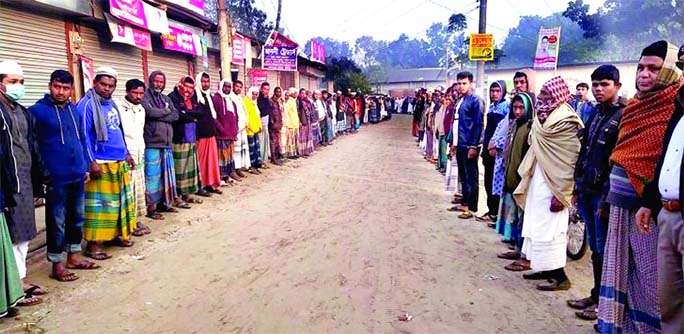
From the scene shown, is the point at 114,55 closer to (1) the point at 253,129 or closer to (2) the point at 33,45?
(2) the point at 33,45

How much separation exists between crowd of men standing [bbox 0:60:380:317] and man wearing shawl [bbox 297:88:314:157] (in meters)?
4.83

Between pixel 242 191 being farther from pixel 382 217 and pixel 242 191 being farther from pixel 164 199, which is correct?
pixel 382 217

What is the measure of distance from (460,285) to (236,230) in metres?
2.96

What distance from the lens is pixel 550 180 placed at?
13.9 feet

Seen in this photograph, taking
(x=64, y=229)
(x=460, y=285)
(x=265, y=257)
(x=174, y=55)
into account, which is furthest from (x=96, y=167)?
(x=174, y=55)

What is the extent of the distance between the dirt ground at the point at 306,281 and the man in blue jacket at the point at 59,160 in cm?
39

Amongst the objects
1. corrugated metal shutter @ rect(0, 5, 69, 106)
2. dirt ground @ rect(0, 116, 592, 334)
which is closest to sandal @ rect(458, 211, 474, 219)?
dirt ground @ rect(0, 116, 592, 334)

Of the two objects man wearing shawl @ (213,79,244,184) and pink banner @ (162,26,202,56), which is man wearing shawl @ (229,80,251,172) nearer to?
man wearing shawl @ (213,79,244,184)

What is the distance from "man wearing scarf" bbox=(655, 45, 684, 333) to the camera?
2.62m

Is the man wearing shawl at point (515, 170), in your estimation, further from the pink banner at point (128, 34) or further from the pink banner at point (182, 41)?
the pink banner at point (182, 41)

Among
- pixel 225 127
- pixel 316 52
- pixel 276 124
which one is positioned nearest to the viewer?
pixel 225 127

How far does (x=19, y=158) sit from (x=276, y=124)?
26.8 ft

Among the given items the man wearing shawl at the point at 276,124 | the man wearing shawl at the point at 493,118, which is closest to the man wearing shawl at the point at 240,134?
the man wearing shawl at the point at 276,124

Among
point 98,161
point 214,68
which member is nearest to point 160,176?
point 98,161
